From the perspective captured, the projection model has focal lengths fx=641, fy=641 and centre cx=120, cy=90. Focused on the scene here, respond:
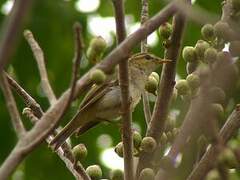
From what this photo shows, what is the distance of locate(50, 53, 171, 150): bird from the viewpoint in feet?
14.3

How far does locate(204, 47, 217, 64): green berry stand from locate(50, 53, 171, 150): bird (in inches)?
49.0

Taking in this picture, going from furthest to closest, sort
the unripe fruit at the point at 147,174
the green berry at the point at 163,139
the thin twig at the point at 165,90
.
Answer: the green berry at the point at 163,139
the thin twig at the point at 165,90
the unripe fruit at the point at 147,174

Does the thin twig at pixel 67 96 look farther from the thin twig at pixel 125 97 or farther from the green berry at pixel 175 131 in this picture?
the green berry at pixel 175 131

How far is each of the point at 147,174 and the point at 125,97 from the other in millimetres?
375

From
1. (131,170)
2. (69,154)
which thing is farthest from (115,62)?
(69,154)

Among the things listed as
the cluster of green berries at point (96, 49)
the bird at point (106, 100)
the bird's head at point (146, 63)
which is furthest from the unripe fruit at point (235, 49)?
the bird's head at point (146, 63)

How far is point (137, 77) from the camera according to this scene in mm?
4688

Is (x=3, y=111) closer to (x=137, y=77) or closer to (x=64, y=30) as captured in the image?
(x=64, y=30)

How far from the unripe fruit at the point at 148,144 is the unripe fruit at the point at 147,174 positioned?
0.51 ft

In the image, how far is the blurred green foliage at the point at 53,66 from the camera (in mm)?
5645

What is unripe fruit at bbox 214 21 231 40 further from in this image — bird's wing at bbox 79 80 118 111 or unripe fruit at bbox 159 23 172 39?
bird's wing at bbox 79 80 118 111

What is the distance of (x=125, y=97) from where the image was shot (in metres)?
2.79

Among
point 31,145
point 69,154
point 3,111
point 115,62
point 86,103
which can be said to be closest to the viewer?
point 31,145

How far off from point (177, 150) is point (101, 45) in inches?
28.9
